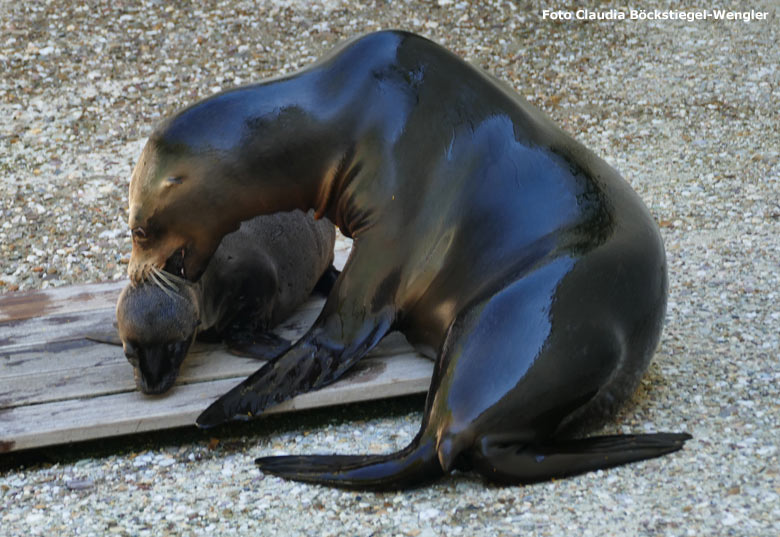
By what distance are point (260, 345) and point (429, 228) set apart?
0.82 metres

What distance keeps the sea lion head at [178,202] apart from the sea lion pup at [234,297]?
0.28ft

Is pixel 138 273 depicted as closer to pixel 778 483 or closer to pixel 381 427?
pixel 381 427

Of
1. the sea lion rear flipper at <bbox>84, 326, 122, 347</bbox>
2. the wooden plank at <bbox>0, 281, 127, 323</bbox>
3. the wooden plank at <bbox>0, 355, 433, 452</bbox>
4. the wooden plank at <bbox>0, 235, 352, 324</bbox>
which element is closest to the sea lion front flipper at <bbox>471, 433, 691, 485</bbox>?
the wooden plank at <bbox>0, 355, 433, 452</bbox>

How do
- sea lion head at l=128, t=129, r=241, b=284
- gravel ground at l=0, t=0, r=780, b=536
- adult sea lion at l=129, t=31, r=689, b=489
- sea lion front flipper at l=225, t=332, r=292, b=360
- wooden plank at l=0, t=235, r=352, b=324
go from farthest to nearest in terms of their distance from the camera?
1. wooden plank at l=0, t=235, r=352, b=324
2. sea lion front flipper at l=225, t=332, r=292, b=360
3. sea lion head at l=128, t=129, r=241, b=284
4. adult sea lion at l=129, t=31, r=689, b=489
5. gravel ground at l=0, t=0, r=780, b=536

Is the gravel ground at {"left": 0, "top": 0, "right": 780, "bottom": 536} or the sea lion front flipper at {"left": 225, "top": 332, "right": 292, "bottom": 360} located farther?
the sea lion front flipper at {"left": 225, "top": 332, "right": 292, "bottom": 360}

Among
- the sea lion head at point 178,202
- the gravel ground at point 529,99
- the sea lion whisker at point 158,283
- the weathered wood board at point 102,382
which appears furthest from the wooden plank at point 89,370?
the sea lion head at point 178,202

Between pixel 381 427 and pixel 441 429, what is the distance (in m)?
0.53

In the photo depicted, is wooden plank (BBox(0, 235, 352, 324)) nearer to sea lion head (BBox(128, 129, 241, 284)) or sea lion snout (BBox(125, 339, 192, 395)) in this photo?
sea lion snout (BBox(125, 339, 192, 395))

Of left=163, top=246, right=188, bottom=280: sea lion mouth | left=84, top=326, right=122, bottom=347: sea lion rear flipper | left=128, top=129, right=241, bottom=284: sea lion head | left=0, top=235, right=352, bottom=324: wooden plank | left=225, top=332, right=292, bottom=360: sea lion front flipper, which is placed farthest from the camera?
left=0, top=235, right=352, bottom=324: wooden plank

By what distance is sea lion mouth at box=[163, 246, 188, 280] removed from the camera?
11.0ft

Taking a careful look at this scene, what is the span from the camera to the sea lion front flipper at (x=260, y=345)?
142 inches

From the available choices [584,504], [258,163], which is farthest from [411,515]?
[258,163]

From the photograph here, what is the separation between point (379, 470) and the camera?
292 centimetres

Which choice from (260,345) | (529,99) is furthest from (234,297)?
(529,99)
